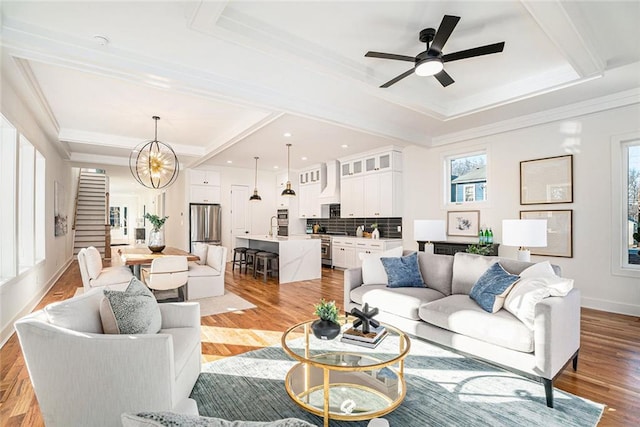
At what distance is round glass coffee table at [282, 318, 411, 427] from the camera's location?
72.9 inches

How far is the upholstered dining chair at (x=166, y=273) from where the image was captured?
3.98 metres

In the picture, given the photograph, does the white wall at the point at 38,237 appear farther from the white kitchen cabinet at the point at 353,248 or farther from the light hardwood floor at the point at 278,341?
the white kitchen cabinet at the point at 353,248

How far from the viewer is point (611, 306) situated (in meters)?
4.11

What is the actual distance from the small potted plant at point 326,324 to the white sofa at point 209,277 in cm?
308

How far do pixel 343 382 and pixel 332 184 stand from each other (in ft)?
20.3

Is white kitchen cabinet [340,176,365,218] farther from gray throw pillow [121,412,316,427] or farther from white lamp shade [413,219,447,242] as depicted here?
gray throw pillow [121,412,316,427]

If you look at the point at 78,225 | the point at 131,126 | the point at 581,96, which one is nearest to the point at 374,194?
the point at 581,96

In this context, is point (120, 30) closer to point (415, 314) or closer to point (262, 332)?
point (262, 332)

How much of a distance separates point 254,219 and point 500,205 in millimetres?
6472

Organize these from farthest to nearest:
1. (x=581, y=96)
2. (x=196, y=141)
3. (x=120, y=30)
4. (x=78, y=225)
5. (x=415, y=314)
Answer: (x=78, y=225) < (x=196, y=141) < (x=581, y=96) < (x=415, y=314) < (x=120, y=30)

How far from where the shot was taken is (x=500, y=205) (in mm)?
5117

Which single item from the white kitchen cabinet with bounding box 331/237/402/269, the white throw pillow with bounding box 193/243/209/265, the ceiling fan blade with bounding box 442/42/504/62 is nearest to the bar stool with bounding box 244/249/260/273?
the white throw pillow with bounding box 193/243/209/265

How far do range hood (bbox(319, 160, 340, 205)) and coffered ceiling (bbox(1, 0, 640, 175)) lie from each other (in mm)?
2534

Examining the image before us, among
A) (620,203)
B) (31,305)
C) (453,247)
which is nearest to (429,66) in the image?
(620,203)
